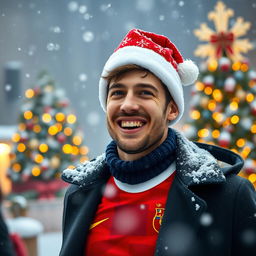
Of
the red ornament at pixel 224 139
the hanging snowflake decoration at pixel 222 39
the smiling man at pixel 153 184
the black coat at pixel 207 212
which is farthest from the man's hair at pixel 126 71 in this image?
the hanging snowflake decoration at pixel 222 39

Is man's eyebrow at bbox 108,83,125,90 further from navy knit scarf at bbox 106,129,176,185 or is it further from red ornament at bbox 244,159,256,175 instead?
red ornament at bbox 244,159,256,175

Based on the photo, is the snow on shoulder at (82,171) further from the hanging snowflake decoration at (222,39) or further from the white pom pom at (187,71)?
the hanging snowflake decoration at (222,39)

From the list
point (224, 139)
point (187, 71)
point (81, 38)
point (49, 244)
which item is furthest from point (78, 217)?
point (81, 38)

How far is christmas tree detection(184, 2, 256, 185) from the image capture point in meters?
8.09

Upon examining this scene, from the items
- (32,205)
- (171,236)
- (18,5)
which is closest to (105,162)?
(171,236)

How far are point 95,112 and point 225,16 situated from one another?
57.5 feet

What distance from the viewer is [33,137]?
38.8 feet

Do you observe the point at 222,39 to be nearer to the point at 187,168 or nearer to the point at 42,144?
the point at 42,144

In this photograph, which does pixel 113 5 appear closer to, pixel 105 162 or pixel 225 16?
pixel 225 16

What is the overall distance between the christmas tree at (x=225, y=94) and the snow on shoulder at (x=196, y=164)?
Answer: 5402 mm

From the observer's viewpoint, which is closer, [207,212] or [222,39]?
[207,212]

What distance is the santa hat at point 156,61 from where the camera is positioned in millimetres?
2566

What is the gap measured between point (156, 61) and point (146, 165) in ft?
1.84

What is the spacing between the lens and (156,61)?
260 centimetres
